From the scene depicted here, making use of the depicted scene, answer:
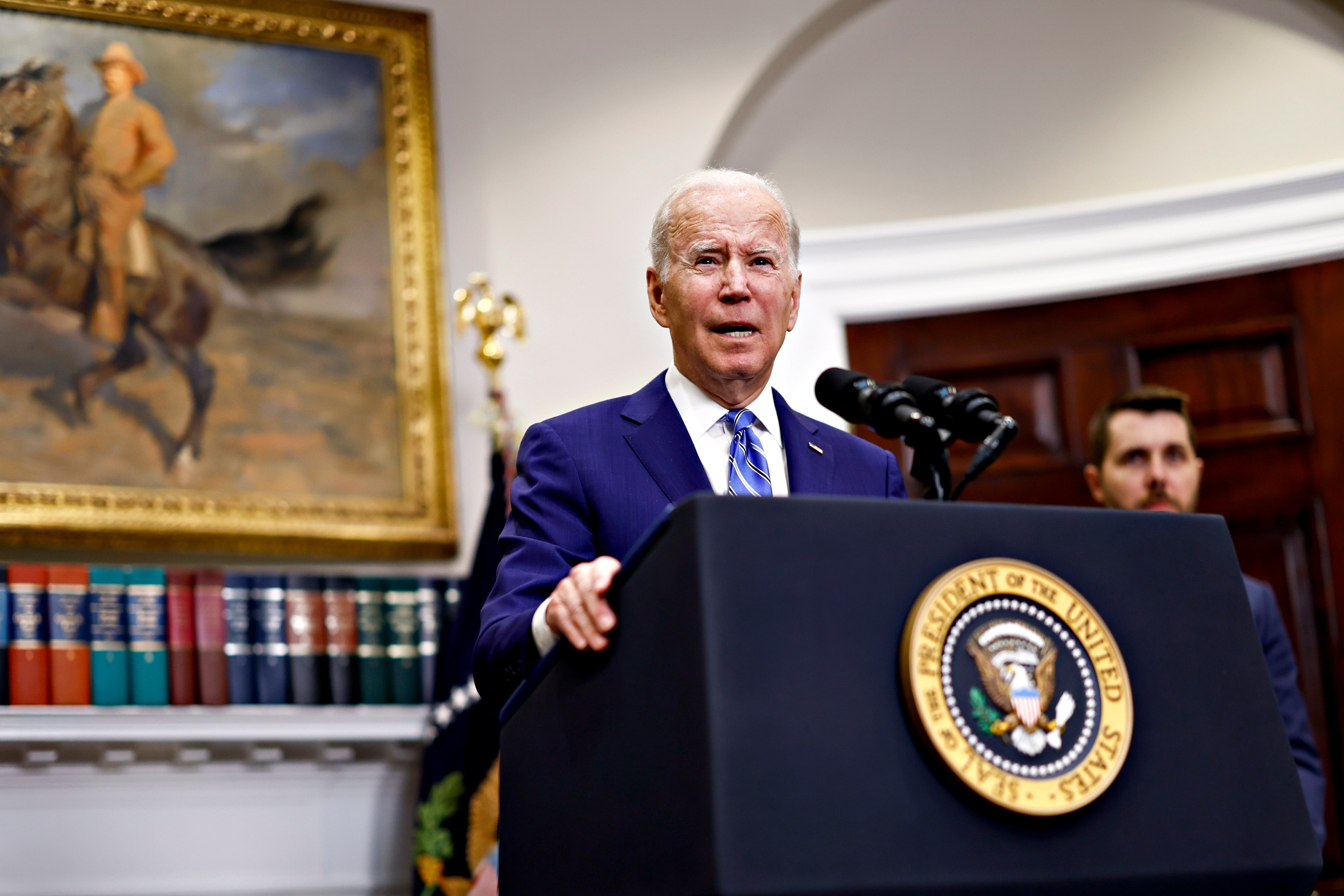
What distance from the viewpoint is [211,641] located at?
10.5 ft

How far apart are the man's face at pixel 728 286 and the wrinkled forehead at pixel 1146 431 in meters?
1.78

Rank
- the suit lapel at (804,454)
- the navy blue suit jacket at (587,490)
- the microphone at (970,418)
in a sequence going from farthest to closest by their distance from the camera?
the suit lapel at (804,454), the navy blue suit jacket at (587,490), the microphone at (970,418)

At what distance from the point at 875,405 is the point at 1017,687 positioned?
39 centimetres

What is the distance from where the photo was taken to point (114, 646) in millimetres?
3094

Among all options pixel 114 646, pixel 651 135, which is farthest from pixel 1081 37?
pixel 114 646

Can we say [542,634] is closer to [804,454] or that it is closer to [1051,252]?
[804,454]

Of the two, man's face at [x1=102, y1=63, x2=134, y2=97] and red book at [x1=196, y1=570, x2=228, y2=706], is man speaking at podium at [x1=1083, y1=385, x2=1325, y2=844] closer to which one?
red book at [x1=196, y1=570, x2=228, y2=706]

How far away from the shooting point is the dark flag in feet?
10.5

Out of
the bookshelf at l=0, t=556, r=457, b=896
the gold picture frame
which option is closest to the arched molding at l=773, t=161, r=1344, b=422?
the gold picture frame

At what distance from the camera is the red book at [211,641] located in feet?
10.4

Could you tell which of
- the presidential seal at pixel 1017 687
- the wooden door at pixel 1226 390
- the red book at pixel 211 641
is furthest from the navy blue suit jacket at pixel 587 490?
the wooden door at pixel 1226 390

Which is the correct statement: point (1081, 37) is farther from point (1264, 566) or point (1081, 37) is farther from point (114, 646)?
point (114, 646)

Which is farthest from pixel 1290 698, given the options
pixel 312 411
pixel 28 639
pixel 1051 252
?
pixel 28 639

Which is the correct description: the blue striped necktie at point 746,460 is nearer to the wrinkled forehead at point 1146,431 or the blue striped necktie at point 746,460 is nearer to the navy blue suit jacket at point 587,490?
the navy blue suit jacket at point 587,490
